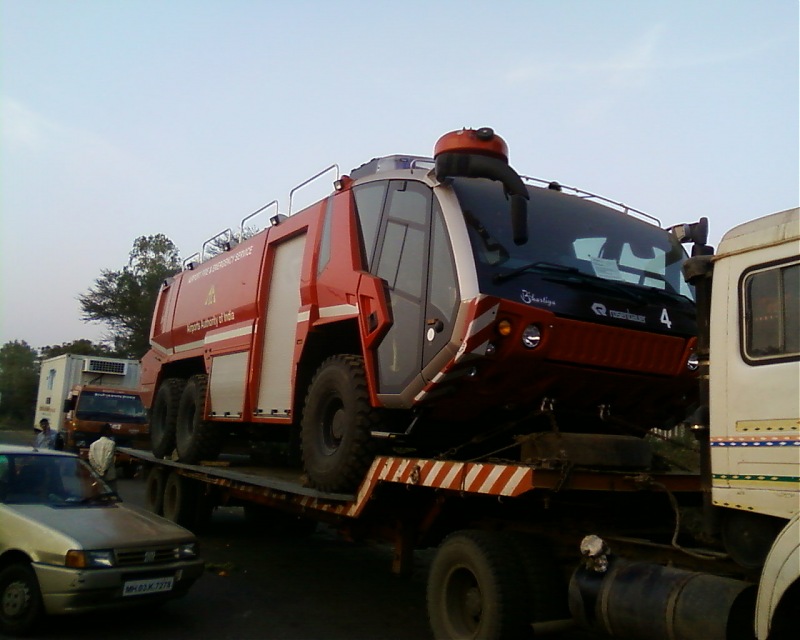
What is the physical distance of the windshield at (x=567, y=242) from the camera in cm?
531

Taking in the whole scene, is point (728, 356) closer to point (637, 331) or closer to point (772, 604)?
point (772, 604)

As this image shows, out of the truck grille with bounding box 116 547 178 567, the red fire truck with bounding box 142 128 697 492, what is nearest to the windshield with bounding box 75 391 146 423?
the red fire truck with bounding box 142 128 697 492

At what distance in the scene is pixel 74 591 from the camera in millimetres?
5488

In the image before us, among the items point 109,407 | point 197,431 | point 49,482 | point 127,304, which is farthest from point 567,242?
point 127,304

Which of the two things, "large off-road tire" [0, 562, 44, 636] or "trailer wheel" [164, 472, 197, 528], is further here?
"trailer wheel" [164, 472, 197, 528]

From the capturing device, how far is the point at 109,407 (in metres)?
21.0

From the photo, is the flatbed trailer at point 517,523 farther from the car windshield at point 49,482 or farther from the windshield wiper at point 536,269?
the car windshield at point 49,482

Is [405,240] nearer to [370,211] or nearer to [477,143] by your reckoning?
[370,211]

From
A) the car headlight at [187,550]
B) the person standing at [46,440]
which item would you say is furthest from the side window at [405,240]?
the person standing at [46,440]

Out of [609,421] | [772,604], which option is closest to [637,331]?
[609,421]

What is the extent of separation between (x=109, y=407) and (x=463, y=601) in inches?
710

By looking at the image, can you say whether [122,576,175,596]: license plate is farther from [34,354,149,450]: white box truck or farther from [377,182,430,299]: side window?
[34,354,149,450]: white box truck

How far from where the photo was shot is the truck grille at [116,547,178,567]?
5832mm

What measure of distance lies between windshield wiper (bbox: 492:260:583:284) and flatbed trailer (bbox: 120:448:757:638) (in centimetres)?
124
